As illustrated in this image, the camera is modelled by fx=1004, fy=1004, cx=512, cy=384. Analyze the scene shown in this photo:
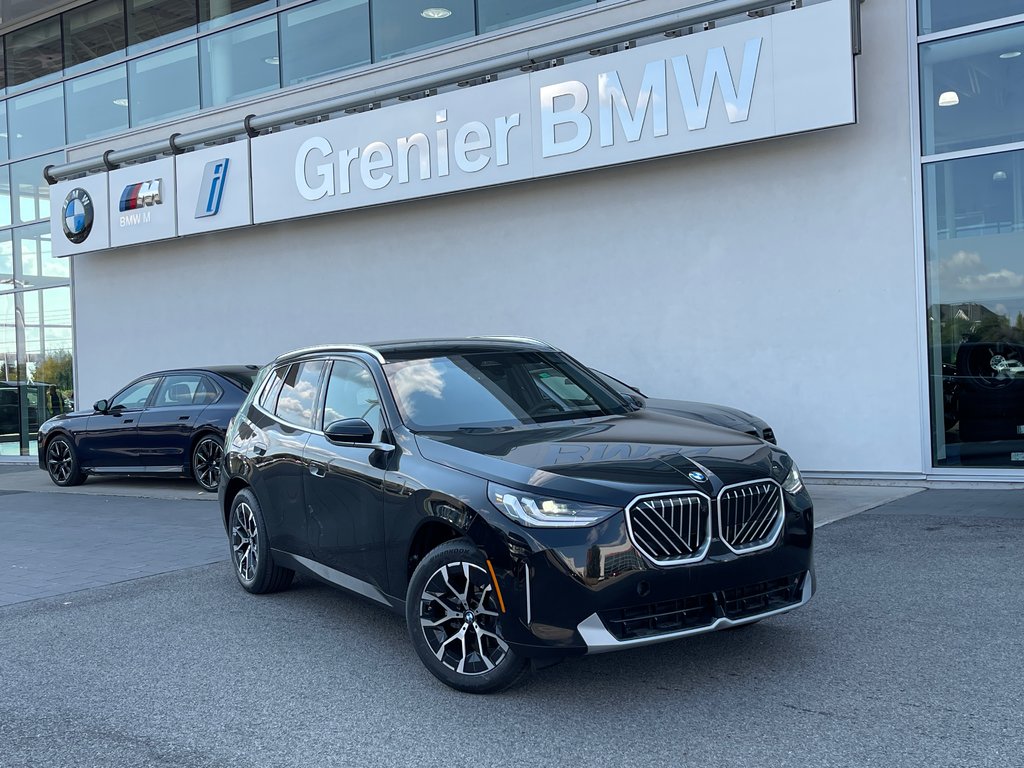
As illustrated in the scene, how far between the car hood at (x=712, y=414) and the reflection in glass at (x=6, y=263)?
1599 centimetres

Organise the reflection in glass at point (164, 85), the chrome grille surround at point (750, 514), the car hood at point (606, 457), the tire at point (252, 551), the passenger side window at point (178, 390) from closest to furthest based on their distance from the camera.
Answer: the car hood at point (606, 457) < the chrome grille surround at point (750, 514) < the tire at point (252, 551) < the passenger side window at point (178, 390) < the reflection in glass at point (164, 85)

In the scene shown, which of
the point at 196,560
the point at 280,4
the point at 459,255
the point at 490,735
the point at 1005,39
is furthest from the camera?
the point at 280,4

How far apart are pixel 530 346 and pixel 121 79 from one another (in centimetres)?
1588

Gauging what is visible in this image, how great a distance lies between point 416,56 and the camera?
14.4 m

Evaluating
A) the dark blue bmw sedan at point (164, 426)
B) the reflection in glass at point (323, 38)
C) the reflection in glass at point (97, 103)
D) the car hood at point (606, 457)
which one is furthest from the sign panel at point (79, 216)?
the car hood at point (606, 457)

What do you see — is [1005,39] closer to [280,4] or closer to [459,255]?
[459,255]

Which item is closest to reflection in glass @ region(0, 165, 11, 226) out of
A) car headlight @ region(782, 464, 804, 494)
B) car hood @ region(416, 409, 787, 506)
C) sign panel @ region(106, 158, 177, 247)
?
sign panel @ region(106, 158, 177, 247)

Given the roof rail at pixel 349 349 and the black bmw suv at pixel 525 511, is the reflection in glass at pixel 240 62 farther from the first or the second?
the black bmw suv at pixel 525 511

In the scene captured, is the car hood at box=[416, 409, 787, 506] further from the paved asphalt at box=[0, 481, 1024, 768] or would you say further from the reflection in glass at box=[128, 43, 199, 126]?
the reflection in glass at box=[128, 43, 199, 126]

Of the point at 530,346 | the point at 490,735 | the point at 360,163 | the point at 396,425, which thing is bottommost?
the point at 490,735

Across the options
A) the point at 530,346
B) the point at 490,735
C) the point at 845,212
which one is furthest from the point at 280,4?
the point at 490,735

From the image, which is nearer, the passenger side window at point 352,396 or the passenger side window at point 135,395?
the passenger side window at point 352,396

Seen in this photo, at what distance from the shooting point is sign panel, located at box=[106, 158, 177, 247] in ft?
55.9

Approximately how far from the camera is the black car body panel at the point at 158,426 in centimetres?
1262
